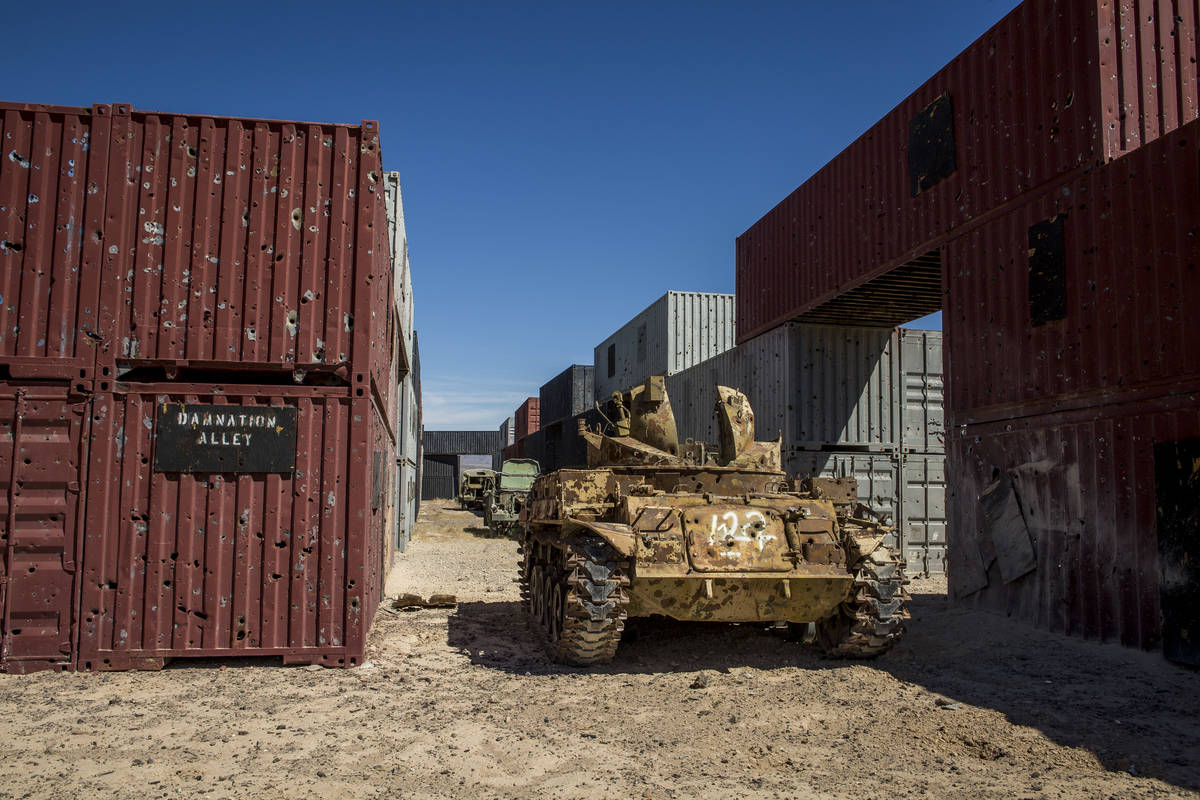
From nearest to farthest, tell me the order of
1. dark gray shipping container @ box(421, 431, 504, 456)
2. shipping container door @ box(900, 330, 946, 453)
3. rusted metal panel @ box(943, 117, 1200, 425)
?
rusted metal panel @ box(943, 117, 1200, 425), shipping container door @ box(900, 330, 946, 453), dark gray shipping container @ box(421, 431, 504, 456)

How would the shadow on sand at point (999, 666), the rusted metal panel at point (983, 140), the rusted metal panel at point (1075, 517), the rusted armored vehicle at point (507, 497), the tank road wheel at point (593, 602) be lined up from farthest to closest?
1. the rusted armored vehicle at point (507, 497)
2. the rusted metal panel at point (983, 140)
3. the rusted metal panel at point (1075, 517)
4. the tank road wheel at point (593, 602)
5. the shadow on sand at point (999, 666)

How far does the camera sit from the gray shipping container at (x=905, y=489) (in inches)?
665

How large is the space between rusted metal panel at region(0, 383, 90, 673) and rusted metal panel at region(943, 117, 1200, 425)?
10.6 m

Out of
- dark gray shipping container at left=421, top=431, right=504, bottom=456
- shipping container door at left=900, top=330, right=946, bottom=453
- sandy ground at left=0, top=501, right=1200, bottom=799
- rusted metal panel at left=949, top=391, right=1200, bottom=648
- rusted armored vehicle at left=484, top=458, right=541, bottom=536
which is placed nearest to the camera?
sandy ground at left=0, top=501, right=1200, bottom=799

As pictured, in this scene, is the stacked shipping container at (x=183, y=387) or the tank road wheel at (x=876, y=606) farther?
the tank road wheel at (x=876, y=606)

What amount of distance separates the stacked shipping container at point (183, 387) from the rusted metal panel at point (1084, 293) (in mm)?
8049

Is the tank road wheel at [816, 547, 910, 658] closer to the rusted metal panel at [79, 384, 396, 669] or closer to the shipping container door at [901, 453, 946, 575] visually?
the rusted metal panel at [79, 384, 396, 669]

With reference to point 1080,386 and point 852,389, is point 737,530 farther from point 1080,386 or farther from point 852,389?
point 852,389

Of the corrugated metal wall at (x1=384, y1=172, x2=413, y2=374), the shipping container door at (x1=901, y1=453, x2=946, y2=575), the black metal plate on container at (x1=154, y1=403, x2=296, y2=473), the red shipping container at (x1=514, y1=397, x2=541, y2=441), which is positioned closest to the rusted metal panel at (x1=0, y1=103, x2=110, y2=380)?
the black metal plate on container at (x1=154, y1=403, x2=296, y2=473)

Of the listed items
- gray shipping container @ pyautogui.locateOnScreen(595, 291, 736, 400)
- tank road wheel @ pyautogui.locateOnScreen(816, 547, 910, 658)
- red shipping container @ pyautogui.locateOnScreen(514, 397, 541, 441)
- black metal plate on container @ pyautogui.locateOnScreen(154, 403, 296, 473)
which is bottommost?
tank road wheel @ pyautogui.locateOnScreen(816, 547, 910, 658)

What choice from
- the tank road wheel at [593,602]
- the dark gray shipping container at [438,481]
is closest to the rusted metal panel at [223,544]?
the tank road wheel at [593,602]

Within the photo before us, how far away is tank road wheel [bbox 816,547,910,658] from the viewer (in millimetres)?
8531

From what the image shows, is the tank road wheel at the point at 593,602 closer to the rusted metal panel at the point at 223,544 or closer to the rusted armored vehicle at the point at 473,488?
the rusted metal panel at the point at 223,544

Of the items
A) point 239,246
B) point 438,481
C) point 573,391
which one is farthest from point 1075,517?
point 438,481
